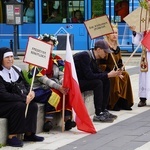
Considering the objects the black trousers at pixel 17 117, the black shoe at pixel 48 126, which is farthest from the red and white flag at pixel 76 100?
the black trousers at pixel 17 117

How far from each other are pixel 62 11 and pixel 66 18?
30cm

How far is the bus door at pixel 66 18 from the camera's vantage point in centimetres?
2339

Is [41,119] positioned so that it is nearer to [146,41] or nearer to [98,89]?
[98,89]

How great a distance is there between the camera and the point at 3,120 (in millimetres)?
8039

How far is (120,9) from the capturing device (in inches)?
907

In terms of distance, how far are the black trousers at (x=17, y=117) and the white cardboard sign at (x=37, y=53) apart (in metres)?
0.67

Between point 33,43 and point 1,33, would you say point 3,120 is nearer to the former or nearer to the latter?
point 33,43

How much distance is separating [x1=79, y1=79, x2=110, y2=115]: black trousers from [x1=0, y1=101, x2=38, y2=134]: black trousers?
5.60 ft

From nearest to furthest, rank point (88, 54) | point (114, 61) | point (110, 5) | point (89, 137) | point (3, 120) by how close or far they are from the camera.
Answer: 1. point (3, 120)
2. point (89, 137)
3. point (88, 54)
4. point (114, 61)
5. point (110, 5)

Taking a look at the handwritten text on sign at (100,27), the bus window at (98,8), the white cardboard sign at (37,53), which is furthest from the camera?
the bus window at (98,8)

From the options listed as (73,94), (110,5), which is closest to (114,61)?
(73,94)

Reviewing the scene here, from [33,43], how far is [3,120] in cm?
115

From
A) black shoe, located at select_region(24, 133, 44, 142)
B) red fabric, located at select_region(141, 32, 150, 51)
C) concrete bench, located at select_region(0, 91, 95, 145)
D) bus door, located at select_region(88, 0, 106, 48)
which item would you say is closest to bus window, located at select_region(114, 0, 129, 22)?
bus door, located at select_region(88, 0, 106, 48)

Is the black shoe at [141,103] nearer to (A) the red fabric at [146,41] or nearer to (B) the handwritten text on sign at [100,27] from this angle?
(A) the red fabric at [146,41]
